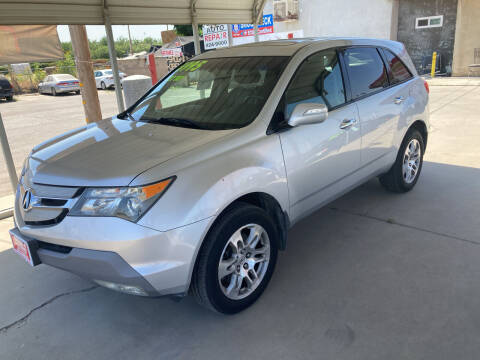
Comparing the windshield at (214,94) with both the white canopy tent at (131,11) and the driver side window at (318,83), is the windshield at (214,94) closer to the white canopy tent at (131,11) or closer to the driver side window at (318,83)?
the driver side window at (318,83)

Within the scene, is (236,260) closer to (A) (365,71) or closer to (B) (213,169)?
(B) (213,169)

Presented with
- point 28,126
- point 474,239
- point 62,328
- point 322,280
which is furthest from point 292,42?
point 28,126

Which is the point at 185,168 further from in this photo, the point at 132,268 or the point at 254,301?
the point at 254,301

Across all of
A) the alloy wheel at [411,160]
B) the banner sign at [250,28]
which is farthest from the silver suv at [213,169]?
the banner sign at [250,28]

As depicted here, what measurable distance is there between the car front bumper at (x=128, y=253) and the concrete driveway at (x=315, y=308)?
0.50m

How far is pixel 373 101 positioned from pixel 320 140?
3.35 ft

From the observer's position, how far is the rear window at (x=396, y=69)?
429 centimetres

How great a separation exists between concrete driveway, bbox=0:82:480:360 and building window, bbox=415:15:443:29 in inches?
644

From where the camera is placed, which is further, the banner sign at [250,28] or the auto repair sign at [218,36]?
the banner sign at [250,28]

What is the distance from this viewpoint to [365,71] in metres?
3.92

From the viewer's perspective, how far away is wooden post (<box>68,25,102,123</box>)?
654cm

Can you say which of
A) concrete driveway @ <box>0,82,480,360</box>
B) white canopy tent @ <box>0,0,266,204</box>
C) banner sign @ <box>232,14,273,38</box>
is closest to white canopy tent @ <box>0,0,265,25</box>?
white canopy tent @ <box>0,0,266,204</box>

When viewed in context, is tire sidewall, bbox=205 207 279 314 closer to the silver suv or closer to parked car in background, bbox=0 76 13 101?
the silver suv

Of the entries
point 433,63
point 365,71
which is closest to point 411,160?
point 365,71
